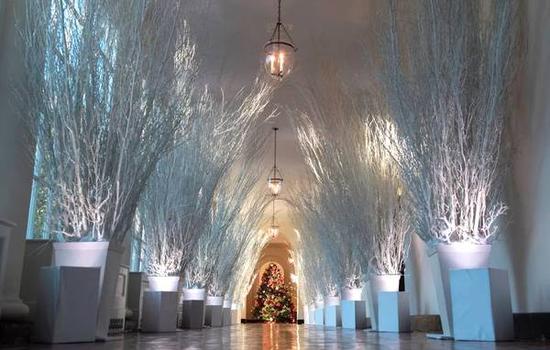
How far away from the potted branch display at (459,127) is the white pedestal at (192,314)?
3.45m

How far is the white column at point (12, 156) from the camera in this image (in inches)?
132

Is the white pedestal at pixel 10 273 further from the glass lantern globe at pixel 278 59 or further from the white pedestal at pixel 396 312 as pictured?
the white pedestal at pixel 396 312

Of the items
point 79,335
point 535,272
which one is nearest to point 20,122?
point 79,335

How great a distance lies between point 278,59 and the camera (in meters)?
4.97

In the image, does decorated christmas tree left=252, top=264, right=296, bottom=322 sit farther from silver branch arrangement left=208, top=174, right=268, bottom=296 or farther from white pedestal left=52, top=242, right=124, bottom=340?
white pedestal left=52, top=242, right=124, bottom=340

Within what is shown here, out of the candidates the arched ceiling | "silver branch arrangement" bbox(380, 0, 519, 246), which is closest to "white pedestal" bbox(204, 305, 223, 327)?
the arched ceiling

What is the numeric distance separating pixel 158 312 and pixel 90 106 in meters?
2.37

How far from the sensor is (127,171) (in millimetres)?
3305

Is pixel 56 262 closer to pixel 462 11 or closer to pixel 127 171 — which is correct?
pixel 127 171

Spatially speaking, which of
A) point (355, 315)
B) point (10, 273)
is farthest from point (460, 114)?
point (355, 315)

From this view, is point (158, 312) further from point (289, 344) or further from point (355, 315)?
point (355, 315)

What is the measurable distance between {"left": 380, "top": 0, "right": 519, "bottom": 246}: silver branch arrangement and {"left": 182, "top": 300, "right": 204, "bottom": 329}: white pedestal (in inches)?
135

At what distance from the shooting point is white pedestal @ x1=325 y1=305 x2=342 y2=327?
8227 mm

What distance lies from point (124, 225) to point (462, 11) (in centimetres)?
251
